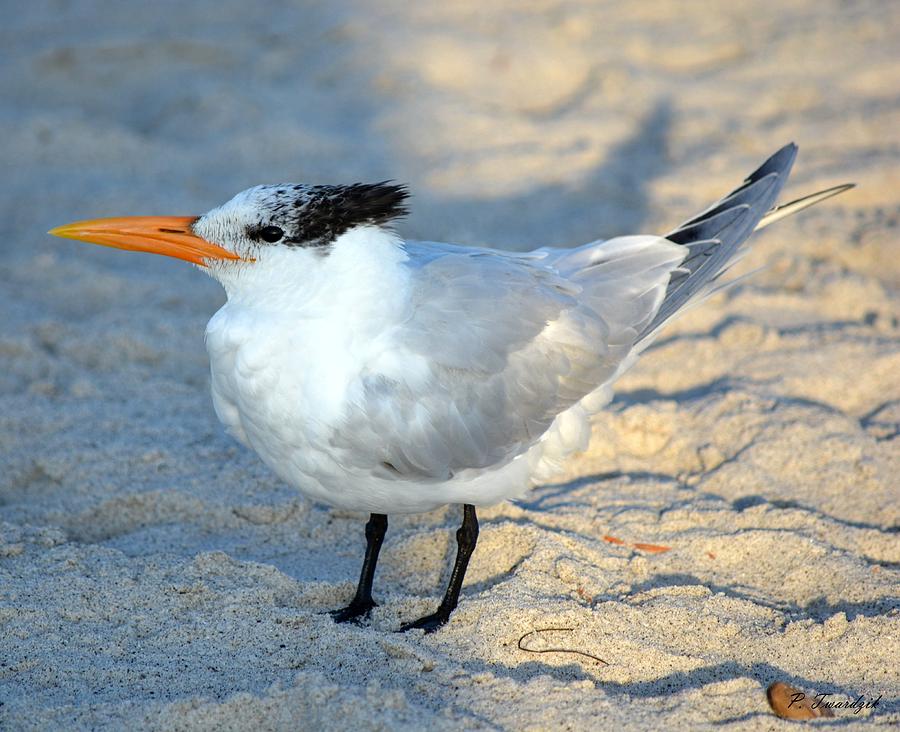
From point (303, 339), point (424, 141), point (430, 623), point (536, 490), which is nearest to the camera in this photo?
point (303, 339)

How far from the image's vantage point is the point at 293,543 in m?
3.45

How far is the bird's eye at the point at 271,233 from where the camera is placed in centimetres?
281

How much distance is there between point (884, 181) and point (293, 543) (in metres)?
3.75

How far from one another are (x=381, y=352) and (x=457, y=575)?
760mm

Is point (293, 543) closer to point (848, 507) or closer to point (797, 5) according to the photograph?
point (848, 507)

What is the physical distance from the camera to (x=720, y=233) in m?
3.51

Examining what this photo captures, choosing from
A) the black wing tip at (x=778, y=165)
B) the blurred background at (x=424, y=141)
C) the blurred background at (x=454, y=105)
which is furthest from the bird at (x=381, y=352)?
the blurred background at (x=454, y=105)

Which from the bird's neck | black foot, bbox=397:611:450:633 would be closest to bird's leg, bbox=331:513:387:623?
black foot, bbox=397:611:450:633

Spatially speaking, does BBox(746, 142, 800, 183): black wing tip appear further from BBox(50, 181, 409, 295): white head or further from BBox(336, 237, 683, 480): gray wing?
BBox(50, 181, 409, 295): white head

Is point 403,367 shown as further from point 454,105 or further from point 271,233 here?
point 454,105

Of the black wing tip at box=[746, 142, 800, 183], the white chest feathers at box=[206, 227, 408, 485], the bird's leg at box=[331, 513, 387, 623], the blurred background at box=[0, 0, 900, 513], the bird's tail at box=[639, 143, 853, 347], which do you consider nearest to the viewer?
the white chest feathers at box=[206, 227, 408, 485]

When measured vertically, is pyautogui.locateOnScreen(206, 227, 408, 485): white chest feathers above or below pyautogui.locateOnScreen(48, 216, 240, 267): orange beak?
below

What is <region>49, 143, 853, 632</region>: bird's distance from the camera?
108 inches

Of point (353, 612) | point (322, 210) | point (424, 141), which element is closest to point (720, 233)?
point (322, 210)
